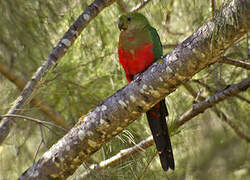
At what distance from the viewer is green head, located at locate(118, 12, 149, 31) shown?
2.52 metres

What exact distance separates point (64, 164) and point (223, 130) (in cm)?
155

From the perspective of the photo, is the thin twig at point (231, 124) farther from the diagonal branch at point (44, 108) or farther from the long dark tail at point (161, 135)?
the diagonal branch at point (44, 108)

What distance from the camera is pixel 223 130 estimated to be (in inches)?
116

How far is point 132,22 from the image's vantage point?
2.53m

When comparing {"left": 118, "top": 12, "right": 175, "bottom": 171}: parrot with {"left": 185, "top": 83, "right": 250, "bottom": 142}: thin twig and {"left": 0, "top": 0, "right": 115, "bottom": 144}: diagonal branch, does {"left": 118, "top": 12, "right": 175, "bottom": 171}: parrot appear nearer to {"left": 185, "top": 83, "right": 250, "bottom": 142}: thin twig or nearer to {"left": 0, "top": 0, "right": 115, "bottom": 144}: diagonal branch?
{"left": 0, "top": 0, "right": 115, "bottom": 144}: diagonal branch

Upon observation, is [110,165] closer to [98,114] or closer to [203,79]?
[98,114]

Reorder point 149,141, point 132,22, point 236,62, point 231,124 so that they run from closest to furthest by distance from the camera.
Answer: point 236,62 < point 149,141 < point 132,22 < point 231,124

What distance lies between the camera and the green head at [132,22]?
2520 millimetres

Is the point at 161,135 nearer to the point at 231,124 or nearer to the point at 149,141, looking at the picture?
Result: the point at 149,141

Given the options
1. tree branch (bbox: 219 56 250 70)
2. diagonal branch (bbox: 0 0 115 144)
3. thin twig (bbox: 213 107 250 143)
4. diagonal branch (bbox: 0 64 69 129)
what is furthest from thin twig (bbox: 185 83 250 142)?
diagonal branch (bbox: 0 64 69 129)

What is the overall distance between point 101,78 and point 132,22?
22.1 inches

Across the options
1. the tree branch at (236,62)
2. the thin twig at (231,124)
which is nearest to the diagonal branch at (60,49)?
the tree branch at (236,62)

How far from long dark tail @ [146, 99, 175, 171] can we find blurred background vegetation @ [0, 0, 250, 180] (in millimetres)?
322

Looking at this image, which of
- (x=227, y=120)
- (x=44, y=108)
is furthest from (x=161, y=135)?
(x=44, y=108)
